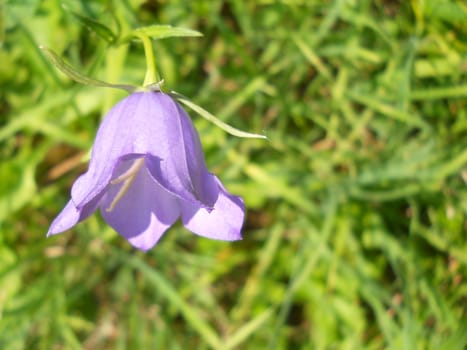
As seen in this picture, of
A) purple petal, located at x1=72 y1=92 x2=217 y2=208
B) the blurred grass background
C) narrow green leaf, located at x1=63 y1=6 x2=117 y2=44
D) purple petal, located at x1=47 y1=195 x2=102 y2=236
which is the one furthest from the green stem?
the blurred grass background

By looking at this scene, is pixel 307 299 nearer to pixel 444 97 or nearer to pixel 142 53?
pixel 444 97

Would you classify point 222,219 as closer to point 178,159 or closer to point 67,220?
point 178,159

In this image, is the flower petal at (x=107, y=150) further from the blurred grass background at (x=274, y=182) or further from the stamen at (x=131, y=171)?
the blurred grass background at (x=274, y=182)

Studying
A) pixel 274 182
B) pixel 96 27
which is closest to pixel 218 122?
pixel 96 27

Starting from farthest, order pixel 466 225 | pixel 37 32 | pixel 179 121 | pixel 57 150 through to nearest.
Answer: pixel 57 150, pixel 466 225, pixel 37 32, pixel 179 121

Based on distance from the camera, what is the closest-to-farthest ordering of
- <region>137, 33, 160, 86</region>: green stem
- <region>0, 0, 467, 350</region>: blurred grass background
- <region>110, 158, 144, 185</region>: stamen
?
<region>137, 33, 160, 86</region>: green stem < <region>110, 158, 144, 185</region>: stamen < <region>0, 0, 467, 350</region>: blurred grass background

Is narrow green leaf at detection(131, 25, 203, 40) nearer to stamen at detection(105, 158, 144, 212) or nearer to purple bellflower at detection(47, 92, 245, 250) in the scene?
purple bellflower at detection(47, 92, 245, 250)

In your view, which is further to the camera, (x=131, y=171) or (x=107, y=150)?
(x=131, y=171)

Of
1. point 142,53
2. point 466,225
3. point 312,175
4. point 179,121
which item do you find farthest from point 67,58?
point 466,225
